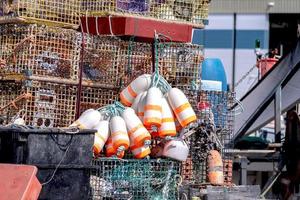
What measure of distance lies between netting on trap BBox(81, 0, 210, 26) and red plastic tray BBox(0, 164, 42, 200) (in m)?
2.32

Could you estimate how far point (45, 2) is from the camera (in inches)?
271

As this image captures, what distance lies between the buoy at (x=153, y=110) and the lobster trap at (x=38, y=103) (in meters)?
0.79

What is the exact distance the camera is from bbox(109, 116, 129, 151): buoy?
20.1 feet

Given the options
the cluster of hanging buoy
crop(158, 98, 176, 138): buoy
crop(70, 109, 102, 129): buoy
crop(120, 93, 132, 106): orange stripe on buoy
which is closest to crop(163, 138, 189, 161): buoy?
the cluster of hanging buoy

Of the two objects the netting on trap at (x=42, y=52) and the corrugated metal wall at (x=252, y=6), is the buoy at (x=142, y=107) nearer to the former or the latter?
the netting on trap at (x=42, y=52)

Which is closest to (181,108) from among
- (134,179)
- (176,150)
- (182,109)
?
(182,109)

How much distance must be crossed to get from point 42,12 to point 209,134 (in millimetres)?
1862

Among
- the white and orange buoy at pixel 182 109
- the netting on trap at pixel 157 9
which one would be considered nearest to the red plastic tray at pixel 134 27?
the netting on trap at pixel 157 9

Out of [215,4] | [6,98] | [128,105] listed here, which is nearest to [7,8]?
[6,98]

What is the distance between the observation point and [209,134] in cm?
687

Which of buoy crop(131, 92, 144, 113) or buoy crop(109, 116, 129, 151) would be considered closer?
buoy crop(109, 116, 129, 151)

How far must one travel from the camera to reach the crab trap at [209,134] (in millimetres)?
6844

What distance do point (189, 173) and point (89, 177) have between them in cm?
147

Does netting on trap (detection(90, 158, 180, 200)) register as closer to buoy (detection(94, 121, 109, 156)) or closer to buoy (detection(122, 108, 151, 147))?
buoy (detection(94, 121, 109, 156))
